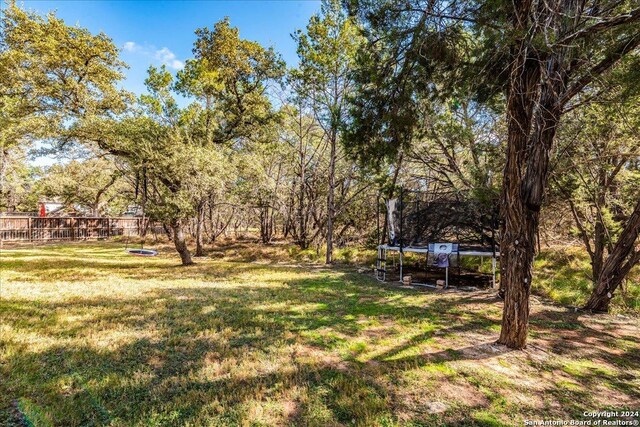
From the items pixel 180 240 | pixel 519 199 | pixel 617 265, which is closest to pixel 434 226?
pixel 617 265

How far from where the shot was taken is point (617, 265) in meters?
4.93

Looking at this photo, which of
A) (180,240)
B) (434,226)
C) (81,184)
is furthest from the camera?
(81,184)

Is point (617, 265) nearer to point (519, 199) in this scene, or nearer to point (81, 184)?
point (519, 199)

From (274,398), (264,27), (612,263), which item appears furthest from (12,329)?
(264,27)

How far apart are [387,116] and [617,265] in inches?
186

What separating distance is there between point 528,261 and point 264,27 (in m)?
12.3

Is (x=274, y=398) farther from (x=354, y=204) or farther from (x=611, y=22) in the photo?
(x=354, y=204)

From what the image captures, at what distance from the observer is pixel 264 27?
11.4 metres

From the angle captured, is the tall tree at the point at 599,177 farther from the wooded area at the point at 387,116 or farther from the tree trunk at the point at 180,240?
the tree trunk at the point at 180,240

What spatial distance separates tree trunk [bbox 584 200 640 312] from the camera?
15.5ft

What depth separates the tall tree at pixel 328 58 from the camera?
10.6m

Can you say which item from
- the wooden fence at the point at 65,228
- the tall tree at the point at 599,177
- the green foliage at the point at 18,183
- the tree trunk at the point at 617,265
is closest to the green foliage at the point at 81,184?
the green foliage at the point at 18,183

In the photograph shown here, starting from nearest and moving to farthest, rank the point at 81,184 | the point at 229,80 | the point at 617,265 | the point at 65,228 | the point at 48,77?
the point at 617,265 < the point at 48,77 < the point at 229,80 < the point at 65,228 < the point at 81,184

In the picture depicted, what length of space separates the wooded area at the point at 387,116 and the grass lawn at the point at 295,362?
84 centimetres
